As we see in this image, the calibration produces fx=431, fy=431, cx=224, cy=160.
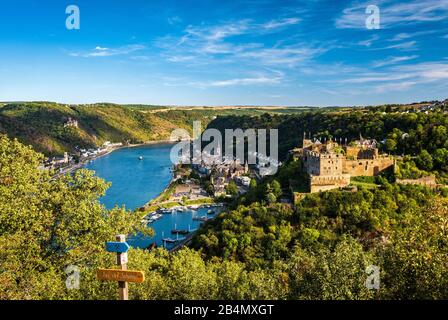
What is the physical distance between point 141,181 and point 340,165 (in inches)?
1975

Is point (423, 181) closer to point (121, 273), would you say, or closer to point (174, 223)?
point (174, 223)

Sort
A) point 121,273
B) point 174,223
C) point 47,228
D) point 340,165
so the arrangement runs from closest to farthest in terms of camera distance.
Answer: point 121,273
point 47,228
point 340,165
point 174,223

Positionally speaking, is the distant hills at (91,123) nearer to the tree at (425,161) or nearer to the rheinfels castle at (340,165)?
the tree at (425,161)

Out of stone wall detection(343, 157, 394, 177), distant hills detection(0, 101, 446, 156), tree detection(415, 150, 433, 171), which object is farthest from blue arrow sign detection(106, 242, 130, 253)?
distant hills detection(0, 101, 446, 156)

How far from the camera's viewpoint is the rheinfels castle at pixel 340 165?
1208 inches

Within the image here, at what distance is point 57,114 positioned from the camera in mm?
127250

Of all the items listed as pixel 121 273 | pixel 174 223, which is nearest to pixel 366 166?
pixel 174 223

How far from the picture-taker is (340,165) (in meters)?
31.0

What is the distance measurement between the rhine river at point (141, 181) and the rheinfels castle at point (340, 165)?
13.8 m

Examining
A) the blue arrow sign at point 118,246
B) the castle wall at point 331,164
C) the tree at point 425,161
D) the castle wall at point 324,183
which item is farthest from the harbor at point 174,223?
the blue arrow sign at point 118,246

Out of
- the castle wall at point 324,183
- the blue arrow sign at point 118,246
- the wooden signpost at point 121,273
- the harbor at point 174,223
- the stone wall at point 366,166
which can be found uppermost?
the blue arrow sign at point 118,246
